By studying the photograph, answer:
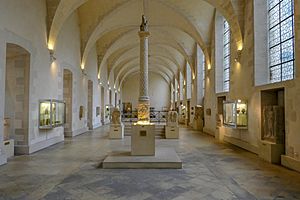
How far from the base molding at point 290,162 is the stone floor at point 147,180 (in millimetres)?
218

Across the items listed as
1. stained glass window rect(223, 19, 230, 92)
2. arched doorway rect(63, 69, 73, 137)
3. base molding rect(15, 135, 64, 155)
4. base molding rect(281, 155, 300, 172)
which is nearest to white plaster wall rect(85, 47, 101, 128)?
arched doorway rect(63, 69, 73, 137)

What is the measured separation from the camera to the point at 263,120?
7.23 meters

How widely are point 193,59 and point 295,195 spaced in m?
14.3

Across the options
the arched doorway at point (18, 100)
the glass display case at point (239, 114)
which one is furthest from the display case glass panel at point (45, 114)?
the glass display case at point (239, 114)

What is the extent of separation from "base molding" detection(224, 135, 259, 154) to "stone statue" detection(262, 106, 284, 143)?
113 cm

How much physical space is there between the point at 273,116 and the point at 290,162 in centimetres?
124

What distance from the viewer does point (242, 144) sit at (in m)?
8.80

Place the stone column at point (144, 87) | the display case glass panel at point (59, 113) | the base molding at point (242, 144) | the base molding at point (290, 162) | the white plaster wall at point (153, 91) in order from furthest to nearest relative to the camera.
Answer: the white plaster wall at point (153, 91) < the display case glass panel at point (59, 113) < the base molding at point (242, 144) < the stone column at point (144, 87) < the base molding at point (290, 162)

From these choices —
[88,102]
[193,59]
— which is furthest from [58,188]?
[193,59]

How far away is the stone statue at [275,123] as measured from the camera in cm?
643

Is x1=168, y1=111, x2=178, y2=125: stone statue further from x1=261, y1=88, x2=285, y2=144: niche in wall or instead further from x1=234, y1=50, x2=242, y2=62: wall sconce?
x1=261, y1=88, x2=285, y2=144: niche in wall

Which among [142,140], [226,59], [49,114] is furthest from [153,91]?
[142,140]

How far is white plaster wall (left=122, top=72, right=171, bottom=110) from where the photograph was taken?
115 ft

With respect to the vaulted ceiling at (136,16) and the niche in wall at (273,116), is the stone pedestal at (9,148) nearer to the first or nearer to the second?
the vaulted ceiling at (136,16)
